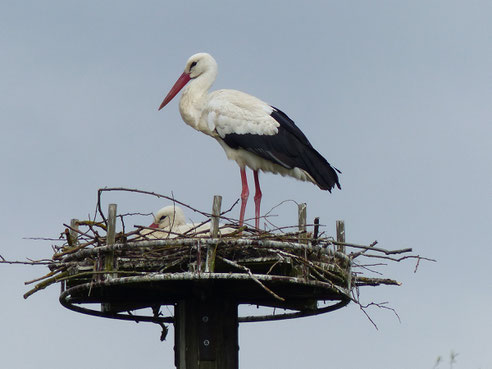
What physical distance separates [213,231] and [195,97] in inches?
122

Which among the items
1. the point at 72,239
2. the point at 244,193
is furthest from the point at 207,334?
the point at 244,193

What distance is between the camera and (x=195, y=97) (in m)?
10.4

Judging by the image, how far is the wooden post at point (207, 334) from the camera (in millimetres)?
7996

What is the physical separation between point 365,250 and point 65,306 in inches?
91.8

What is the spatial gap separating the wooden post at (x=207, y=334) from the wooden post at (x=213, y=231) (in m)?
0.71

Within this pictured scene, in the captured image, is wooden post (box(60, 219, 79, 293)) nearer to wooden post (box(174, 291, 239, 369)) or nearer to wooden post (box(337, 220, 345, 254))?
wooden post (box(174, 291, 239, 369))

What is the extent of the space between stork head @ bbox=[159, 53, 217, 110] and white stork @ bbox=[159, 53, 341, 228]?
276 mm

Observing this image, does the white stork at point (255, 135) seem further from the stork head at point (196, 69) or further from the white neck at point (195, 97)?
the stork head at point (196, 69)

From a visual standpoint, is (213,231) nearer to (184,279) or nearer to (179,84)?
(184,279)

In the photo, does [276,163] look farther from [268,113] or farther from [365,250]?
[365,250]

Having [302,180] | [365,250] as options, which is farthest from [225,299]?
[302,180]

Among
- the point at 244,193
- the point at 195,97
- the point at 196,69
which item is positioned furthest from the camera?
the point at 196,69

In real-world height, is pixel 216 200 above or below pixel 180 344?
above

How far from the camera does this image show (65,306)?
8.48m
